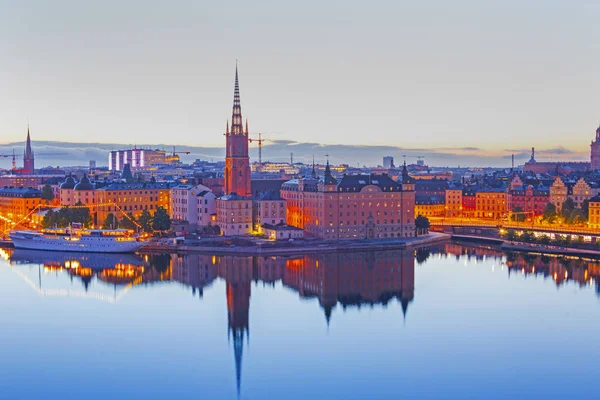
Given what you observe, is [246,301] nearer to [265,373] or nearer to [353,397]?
[265,373]

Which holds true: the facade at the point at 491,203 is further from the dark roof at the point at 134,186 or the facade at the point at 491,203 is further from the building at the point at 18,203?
the building at the point at 18,203

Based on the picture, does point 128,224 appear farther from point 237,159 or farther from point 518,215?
point 518,215

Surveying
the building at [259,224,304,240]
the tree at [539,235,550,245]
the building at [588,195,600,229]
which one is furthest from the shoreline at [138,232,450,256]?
the building at [588,195,600,229]

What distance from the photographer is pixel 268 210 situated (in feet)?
96.9

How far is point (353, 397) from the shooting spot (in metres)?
12.1

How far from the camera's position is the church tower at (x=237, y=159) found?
3262 centimetres

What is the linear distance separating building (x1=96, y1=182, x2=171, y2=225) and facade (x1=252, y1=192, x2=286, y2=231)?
5.31 metres

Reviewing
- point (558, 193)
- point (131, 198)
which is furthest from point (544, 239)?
point (131, 198)

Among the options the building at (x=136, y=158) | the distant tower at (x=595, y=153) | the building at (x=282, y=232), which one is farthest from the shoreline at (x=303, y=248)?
the building at (x=136, y=158)

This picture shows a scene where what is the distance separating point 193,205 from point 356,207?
6371mm

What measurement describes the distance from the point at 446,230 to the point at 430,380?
1946 centimetres

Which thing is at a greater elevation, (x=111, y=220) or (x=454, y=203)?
(x=454, y=203)

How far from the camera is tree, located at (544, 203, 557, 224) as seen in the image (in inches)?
1261

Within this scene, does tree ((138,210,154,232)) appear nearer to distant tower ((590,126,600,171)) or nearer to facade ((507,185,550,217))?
facade ((507,185,550,217))
